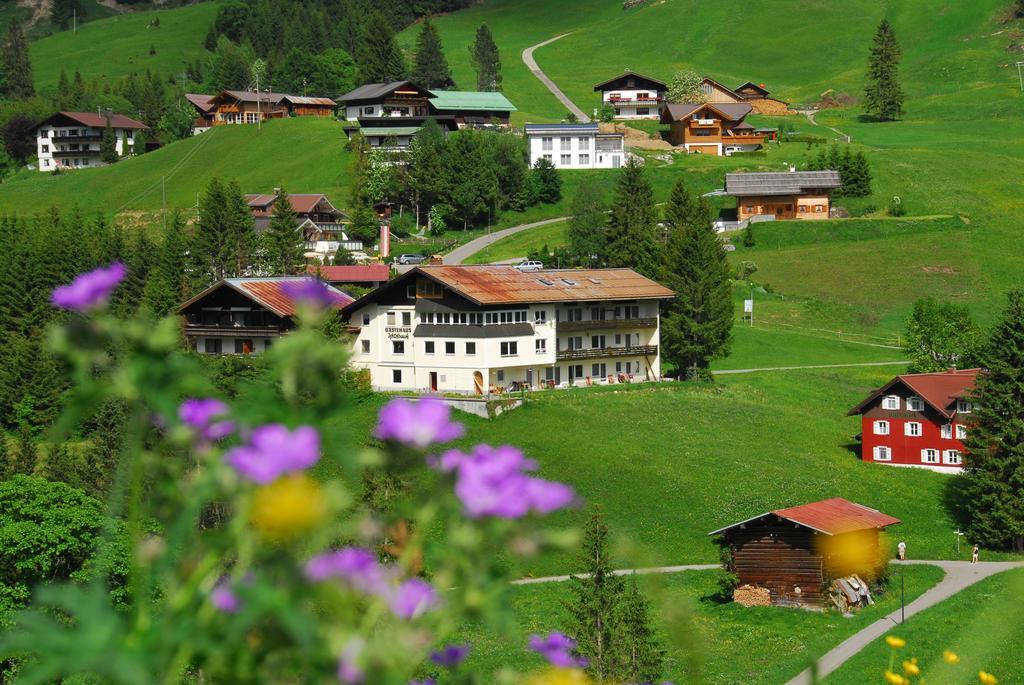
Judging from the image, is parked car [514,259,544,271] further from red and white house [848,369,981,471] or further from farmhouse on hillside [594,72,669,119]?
farmhouse on hillside [594,72,669,119]

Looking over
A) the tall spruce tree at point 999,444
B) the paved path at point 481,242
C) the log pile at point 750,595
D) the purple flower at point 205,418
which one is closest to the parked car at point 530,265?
the paved path at point 481,242

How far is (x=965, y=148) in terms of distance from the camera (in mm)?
145625

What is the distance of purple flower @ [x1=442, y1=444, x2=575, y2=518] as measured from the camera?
2523 millimetres

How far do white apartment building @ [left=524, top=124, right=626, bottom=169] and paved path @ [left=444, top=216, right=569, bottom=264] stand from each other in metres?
13.8

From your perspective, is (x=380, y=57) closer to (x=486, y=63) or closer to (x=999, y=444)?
(x=486, y=63)

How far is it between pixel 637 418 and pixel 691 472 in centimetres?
693

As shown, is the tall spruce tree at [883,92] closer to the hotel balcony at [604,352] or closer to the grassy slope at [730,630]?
the hotel balcony at [604,352]

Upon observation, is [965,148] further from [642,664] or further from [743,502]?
[642,664]

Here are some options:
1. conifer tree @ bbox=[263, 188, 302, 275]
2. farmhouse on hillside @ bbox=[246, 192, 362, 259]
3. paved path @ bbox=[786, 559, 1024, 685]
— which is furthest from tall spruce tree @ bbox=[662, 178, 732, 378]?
farmhouse on hillside @ bbox=[246, 192, 362, 259]

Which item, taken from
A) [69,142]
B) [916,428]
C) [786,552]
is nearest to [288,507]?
[786,552]

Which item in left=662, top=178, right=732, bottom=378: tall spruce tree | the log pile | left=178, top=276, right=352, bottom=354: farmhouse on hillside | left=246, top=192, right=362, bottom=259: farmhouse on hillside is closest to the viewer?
the log pile

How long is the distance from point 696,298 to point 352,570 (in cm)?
7987

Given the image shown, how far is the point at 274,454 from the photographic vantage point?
2.31 m

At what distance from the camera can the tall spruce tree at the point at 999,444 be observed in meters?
58.4
